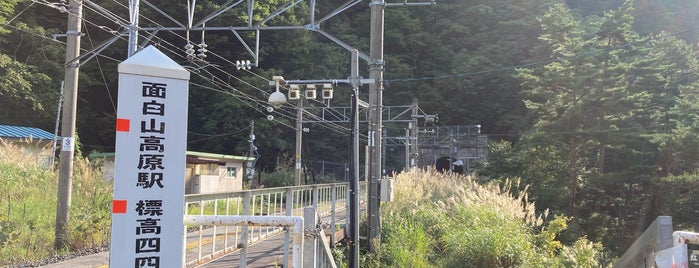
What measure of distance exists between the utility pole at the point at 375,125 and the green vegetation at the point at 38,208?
4751mm

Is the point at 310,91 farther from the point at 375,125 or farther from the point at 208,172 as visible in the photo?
the point at 208,172

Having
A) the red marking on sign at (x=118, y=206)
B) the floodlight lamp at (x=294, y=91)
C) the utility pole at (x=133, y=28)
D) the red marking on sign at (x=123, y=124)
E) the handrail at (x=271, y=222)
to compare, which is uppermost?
the utility pole at (x=133, y=28)

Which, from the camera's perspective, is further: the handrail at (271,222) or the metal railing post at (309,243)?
the metal railing post at (309,243)

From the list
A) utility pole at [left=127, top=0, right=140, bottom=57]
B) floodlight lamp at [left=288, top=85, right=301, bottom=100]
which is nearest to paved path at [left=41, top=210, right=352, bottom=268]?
floodlight lamp at [left=288, top=85, right=301, bottom=100]

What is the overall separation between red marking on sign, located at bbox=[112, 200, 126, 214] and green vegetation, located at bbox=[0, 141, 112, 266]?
5.76m

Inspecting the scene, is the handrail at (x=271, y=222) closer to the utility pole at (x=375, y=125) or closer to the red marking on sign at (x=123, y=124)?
the red marking on sign at (x=123, y=124)

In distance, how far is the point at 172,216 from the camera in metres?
2.85

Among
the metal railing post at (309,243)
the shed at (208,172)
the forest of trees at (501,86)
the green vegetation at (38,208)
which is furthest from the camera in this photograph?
the forest of trees at (501,86)

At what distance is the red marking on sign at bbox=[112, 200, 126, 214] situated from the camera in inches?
108

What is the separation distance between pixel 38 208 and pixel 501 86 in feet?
120

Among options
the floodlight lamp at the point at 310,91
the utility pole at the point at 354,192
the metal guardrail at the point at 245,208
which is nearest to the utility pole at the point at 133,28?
the metal guardrail at the point at 245,208

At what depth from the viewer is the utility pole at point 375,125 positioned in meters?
9.48

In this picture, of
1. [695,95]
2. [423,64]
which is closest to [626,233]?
[695,95]

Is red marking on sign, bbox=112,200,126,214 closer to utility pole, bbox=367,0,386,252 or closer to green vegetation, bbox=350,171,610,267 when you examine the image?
green vegetation, bbox=350,171,610,267
